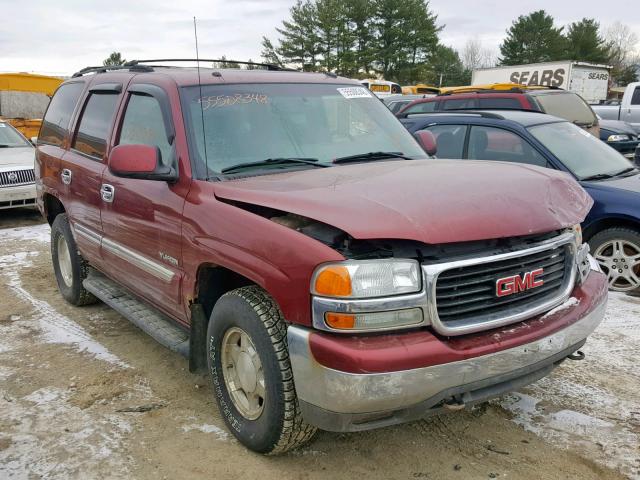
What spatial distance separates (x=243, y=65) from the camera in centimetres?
461

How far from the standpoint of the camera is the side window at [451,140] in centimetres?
676

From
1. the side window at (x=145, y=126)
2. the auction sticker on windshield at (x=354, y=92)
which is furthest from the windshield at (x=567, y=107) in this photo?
the side window at (x=145, y=126)

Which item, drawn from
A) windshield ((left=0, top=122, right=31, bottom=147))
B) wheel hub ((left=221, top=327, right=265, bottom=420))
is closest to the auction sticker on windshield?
wheel hub ((left=221, top=327, right=265, bottom=420))

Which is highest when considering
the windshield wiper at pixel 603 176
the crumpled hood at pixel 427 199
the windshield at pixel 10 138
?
the crumpled hood at pixel 427 199

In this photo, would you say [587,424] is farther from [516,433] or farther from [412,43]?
[412,43]

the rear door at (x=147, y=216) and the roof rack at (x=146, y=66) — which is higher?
the roof rack at (x=146, y=66)

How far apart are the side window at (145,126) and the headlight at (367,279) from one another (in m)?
1.47

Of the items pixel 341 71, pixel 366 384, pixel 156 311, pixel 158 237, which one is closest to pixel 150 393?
pixel 156 311

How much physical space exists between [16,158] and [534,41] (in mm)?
54176

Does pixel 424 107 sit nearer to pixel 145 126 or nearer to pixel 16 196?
pixel 16 196

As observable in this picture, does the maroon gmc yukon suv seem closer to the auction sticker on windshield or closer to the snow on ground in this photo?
the auction sticker on windshield

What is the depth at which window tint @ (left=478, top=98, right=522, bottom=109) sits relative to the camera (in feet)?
33.5

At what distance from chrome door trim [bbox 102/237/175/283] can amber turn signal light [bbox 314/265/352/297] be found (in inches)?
52.0

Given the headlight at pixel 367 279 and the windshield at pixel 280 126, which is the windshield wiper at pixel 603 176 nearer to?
the windshield at pixel 280 126
